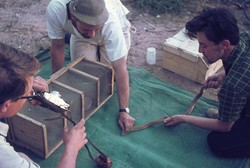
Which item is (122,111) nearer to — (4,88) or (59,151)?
(59,151)

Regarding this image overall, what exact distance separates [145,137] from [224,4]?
8.73 feet

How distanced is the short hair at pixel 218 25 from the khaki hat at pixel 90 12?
0.61m

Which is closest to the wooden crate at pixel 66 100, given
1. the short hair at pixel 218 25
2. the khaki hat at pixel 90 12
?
the khaki hat at pixel 90 12

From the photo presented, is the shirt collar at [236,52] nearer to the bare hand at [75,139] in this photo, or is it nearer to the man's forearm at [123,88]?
the man's forearm at [123,88]

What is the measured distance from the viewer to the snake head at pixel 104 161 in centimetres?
264

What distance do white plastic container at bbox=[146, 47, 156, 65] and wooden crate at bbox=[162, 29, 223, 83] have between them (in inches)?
5.8

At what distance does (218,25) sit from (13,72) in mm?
1293

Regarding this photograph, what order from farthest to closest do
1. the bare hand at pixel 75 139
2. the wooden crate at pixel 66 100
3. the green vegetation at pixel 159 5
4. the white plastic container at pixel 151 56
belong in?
the green vegetation at pixel 159 5 < the white plastic container at pixel 151 56 < the wooden crate at pixel 66 100 < the bare hand at pixel 75 139

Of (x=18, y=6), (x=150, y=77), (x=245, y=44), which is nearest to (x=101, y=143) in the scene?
(x=150, y=77)

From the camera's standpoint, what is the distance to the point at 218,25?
7.79 ft

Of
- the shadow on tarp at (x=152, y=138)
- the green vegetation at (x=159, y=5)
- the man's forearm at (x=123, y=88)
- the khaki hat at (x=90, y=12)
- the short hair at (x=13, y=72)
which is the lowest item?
the shadow on tarp at (x=152, y=138)

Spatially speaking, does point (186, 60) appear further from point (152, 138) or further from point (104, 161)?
point (104, 161)

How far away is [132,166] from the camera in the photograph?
8.84 feet

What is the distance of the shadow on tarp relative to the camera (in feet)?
8.92
